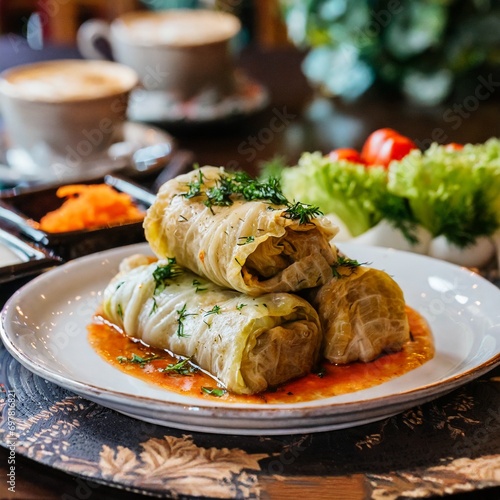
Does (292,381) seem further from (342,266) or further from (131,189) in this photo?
Answer: (131,189)

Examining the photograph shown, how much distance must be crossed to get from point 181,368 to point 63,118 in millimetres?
2542

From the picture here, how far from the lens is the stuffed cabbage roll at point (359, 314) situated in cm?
246

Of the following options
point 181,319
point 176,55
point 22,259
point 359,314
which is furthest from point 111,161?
point 359,314

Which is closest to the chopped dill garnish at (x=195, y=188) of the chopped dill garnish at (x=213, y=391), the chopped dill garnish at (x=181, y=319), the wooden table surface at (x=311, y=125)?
the chopped dill garnish at (x=181, y=319)

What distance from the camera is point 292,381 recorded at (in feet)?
7.84

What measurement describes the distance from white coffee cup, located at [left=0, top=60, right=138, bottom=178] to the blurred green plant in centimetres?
150

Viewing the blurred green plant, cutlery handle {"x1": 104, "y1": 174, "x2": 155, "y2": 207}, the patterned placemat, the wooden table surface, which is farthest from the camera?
the blurred green plant

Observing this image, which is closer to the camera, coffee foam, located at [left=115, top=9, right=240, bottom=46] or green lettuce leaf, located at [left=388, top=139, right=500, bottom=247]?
green lettuce leaf, located at [left=388, top=139, right=500, bottom=247]

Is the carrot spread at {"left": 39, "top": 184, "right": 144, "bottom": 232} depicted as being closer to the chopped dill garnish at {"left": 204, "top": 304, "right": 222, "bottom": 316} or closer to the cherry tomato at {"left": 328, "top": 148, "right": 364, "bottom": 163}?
the cherry tomato at {"left": 328, "top": 148, "right": 364, "bottom": 163}

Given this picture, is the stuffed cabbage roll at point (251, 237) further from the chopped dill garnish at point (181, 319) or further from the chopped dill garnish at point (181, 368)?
the chopped dill garnish at point (181, 368)

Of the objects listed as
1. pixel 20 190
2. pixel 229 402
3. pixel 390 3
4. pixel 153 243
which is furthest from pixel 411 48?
pixel 229 402

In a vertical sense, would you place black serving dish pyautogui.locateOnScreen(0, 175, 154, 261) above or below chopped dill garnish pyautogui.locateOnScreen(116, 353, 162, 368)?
below

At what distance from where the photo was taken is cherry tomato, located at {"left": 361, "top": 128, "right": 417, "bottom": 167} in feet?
12.6

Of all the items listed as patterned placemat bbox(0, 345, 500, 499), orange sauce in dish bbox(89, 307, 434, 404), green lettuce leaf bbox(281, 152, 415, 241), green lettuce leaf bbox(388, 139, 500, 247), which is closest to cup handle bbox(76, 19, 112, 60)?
green lettuce leaf bbox(281, 152, 415, 241)
